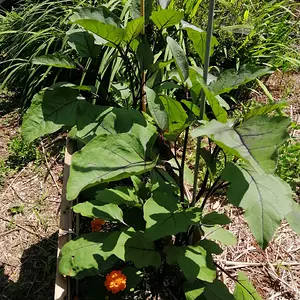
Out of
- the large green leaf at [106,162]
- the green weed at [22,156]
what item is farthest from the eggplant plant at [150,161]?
the green weed at [22,156]

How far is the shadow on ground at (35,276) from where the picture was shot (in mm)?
1885

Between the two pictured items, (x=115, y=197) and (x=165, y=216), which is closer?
(x=165, y=216)

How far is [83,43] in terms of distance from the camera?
152cm

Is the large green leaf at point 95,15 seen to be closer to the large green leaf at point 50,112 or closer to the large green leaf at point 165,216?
the large green leaf at point 50,112

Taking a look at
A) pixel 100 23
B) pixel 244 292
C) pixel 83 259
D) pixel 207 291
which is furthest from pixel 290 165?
pixel 100 23

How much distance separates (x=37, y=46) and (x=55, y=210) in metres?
1.38

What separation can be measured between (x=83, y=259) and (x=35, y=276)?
622 millimetres

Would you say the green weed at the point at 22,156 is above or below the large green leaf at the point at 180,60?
below

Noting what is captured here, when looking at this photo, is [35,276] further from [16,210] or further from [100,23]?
[100,23]

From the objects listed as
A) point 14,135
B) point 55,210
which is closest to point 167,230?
point 55,210

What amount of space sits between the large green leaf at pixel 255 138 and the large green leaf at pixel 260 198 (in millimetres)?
80

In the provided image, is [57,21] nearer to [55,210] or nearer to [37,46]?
[37,46]

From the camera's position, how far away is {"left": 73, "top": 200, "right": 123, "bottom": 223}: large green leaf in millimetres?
1479

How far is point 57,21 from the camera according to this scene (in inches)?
122
